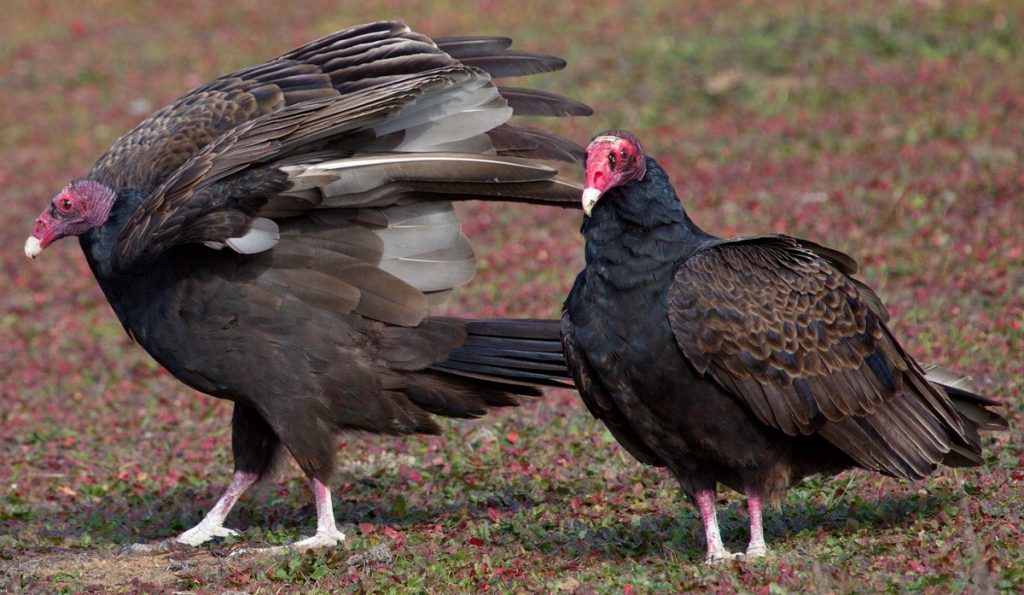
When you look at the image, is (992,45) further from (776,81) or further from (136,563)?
(136,563)

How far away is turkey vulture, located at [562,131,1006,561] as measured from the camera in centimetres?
421

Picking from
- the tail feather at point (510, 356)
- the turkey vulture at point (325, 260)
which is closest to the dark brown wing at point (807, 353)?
the turkey vulture at point (325, 260)

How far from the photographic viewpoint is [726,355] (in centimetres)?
419

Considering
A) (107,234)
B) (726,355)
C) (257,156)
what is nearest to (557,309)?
(107,234)

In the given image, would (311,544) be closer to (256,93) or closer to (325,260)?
(325,260)

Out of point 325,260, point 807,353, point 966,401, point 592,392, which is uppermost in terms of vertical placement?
point 325,260

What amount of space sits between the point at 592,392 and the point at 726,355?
0.48 m

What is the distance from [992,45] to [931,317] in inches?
214

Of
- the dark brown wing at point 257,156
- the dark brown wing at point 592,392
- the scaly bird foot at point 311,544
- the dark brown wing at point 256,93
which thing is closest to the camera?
the dark brown wing at point 592,392

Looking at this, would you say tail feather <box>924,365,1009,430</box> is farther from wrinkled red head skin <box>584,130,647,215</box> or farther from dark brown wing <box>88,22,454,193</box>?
dark brown wing <box>88,22,454,193</box>

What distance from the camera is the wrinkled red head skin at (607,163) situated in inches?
164

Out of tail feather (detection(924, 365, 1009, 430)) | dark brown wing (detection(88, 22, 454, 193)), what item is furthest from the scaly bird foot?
tail feather (detection(924, 365, 1009, 430))

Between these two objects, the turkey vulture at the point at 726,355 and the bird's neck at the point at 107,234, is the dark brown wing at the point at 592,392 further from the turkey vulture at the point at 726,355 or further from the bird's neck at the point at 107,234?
the bird's neck at the point at 107,234

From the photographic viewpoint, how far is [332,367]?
17.4 ft
